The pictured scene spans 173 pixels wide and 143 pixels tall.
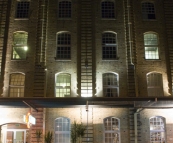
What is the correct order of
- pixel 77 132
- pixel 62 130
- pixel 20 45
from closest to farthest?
1. pixel 77 132
2. pixel 62 130
3. pixel 20 45

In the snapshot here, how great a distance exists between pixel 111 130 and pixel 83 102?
375cm

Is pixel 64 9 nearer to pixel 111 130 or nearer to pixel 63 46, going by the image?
pixel 63 46

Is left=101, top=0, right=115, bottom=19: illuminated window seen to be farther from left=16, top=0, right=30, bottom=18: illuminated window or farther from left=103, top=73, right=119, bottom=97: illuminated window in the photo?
left=16, top=0, right=30, bottom=18: illuminated window

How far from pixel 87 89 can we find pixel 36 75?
394cm

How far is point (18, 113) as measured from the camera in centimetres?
2017

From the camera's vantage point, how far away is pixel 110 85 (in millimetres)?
21172

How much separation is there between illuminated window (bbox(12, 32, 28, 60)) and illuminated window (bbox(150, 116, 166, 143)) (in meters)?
11.1

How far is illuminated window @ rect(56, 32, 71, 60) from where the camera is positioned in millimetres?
21812

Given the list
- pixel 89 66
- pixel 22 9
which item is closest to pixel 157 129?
pixel 89 66

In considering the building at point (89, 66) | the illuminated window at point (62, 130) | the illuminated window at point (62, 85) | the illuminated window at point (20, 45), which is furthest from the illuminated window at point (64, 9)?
the illuminated window at point (62, 130)

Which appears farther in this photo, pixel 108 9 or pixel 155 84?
pixel 108 9

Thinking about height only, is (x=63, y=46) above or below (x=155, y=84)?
above

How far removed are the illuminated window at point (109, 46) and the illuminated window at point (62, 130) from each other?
5.77 m

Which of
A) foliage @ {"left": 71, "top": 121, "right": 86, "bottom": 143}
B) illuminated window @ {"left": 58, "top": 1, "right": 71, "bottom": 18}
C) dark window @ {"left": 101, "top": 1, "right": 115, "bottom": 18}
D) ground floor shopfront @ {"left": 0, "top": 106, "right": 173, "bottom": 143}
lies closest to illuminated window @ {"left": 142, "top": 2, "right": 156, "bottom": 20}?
dark window @ {"left": 101, "top": 1, "right": 115, "bottom": 18}
